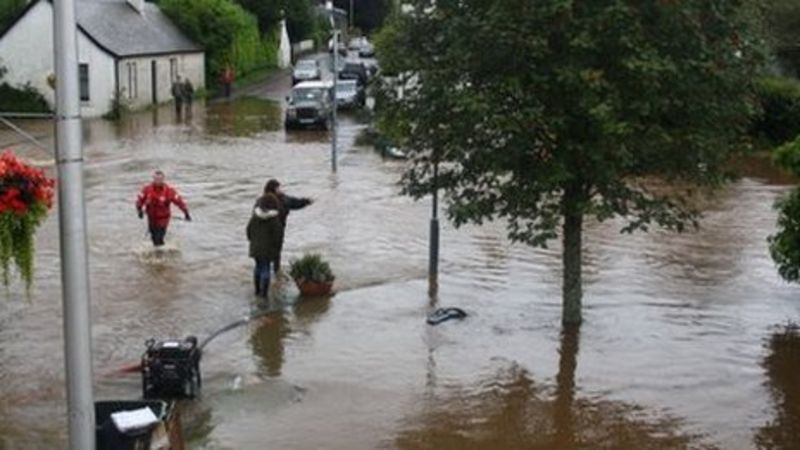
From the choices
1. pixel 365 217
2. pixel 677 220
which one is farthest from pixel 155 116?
pixel 677 220

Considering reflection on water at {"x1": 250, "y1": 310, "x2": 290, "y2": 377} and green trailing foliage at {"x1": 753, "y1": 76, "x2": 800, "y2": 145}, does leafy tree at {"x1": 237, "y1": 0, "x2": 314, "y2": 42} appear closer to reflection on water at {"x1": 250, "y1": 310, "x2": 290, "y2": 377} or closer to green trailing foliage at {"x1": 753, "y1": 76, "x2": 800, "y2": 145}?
green trailing foliage at {"x1": 753, "y1": 76, "x2": 800, "y2": 145}

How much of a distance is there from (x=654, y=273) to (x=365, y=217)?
7745 mm

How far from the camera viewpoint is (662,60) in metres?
14.2

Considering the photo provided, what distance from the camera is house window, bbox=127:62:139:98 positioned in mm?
51719

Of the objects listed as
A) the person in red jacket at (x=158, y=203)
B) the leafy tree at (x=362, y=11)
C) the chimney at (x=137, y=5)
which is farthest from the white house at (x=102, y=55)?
the leafy tree at (x=362, y=11)

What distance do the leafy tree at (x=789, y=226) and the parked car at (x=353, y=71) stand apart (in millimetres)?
42182

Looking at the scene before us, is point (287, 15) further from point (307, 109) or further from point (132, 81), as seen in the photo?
point (307, 109)

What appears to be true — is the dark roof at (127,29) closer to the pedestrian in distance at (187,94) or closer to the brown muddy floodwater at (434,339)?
the pedestrian in distance at (187,94)

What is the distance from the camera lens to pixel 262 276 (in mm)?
18234

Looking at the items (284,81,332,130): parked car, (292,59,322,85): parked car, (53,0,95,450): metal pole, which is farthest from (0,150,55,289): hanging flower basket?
(292,59,322,85): parked car

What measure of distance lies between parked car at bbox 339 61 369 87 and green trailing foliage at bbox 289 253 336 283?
40222 millimetres

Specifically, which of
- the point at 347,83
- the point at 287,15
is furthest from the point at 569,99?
the point at 287,15

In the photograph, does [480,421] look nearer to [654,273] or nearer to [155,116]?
[654,273]

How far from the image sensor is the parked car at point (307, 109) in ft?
149
